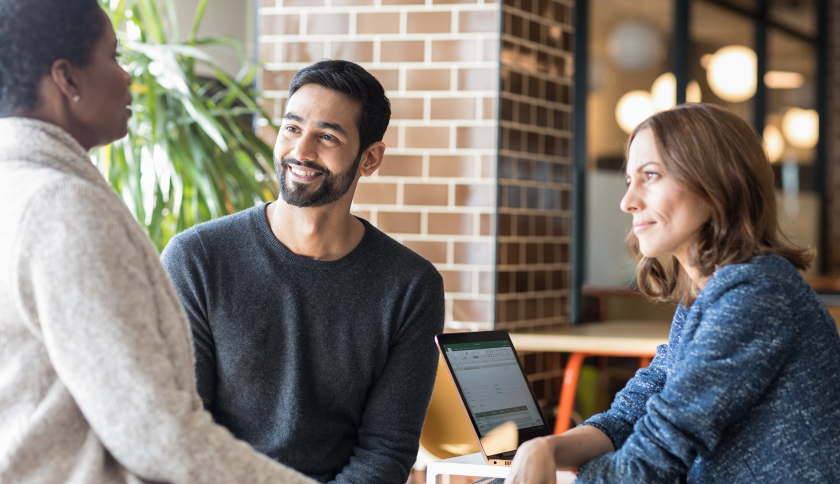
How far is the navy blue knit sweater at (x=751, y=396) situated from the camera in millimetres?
1196

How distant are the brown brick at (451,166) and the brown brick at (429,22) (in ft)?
1.50

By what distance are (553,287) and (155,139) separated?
5.41 feet

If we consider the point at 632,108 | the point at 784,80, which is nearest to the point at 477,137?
the point at 632,108

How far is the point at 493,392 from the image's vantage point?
60.2 inches

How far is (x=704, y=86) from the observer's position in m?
6.05

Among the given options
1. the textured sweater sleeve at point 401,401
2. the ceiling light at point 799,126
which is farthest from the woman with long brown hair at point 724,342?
the ceiling light at point 799,126

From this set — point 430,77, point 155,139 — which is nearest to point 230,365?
point 155,139

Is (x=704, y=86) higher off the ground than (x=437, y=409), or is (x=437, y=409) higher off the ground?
(x=704, y=86)

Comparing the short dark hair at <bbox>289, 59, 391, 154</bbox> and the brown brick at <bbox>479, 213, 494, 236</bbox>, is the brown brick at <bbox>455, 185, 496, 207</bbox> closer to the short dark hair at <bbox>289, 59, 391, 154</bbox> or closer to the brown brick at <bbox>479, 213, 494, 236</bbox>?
the brown brick at <bbox>479, 213, 494, 236</bbox>

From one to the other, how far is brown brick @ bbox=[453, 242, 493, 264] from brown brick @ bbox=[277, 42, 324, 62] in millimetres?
895

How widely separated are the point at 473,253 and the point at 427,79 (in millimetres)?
652

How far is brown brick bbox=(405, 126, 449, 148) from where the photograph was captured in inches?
119

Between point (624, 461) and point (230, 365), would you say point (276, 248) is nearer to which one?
point (230, 365)

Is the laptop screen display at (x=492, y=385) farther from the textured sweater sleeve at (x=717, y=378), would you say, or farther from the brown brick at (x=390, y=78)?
the brown brick at (x=390, y=78)
